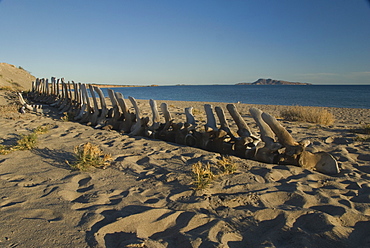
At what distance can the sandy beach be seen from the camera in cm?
Result: 217

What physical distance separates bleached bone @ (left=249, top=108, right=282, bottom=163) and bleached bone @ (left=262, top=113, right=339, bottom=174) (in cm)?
13

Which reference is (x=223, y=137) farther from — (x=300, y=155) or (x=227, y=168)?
(x=300, y=155)

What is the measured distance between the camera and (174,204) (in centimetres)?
280

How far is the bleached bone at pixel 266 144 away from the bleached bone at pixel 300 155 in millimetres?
134

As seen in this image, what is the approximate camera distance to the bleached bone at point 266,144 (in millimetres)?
4016

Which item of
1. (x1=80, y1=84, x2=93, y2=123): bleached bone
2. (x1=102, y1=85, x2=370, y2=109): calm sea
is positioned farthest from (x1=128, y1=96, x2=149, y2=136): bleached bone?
(x1=102, y1=85, x2=370, y2=109): calm sea

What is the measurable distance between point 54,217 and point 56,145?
9.89 feet

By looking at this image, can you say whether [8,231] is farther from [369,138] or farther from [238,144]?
[369,138]

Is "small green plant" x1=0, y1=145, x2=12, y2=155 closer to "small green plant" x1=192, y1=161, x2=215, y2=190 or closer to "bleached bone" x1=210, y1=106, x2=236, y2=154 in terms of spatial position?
"small green plant" x1=192, y1=161, x2=215, y2=190

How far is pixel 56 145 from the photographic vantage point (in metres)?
5.12

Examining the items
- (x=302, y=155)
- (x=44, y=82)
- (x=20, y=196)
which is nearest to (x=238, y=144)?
(x=302, y=155)

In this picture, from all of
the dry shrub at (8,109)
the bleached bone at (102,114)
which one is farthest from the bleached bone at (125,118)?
the dry shrub at (8,109)

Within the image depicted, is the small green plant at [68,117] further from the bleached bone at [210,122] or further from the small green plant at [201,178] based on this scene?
the small green plant at [201,178]

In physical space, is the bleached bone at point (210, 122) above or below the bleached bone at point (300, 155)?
above
